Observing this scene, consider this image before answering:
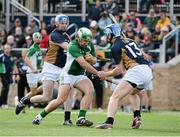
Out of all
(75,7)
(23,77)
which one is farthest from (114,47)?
(75,7)

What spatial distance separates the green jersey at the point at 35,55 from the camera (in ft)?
80.5

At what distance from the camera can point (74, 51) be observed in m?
17.8

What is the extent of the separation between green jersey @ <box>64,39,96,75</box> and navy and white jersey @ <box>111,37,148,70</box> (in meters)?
0.95

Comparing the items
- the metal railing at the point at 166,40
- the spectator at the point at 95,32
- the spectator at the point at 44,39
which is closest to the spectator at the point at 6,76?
the spectator at the point at 44,39

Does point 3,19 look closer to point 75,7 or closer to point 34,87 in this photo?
point 75,7

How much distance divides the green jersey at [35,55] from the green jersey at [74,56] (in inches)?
255

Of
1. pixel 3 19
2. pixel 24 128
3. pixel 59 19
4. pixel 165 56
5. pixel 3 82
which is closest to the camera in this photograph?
pixel 24 128

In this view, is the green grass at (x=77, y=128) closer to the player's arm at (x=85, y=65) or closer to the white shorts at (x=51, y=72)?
the white shorts at (x=51, y=72)

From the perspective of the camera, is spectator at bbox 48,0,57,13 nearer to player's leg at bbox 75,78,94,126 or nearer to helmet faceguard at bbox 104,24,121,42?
player's leg at bbox 75,78,94,126

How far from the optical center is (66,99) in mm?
18172

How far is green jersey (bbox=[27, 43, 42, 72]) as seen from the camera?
80.5 ft

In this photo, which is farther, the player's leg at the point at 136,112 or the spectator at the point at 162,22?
the spectator at the point at 162,22

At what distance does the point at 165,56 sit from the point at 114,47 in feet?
44.5

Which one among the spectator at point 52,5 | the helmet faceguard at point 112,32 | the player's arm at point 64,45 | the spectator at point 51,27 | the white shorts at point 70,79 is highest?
the spectator at point 52,5
